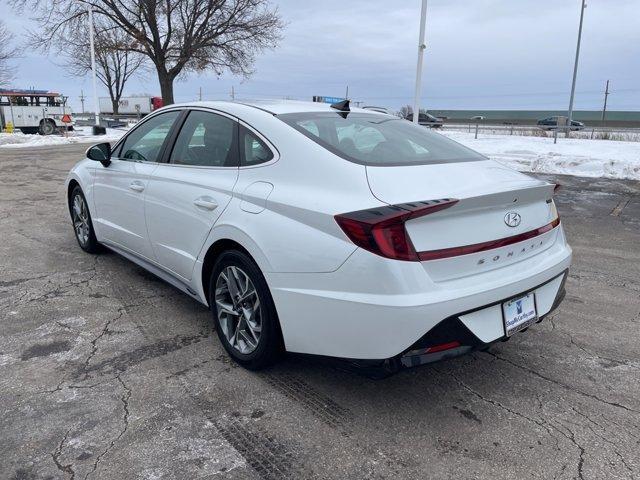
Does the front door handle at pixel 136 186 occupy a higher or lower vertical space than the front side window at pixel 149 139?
lower

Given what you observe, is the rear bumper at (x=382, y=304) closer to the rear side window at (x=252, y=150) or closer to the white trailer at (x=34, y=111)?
the rear side window at (x=252, y=150)

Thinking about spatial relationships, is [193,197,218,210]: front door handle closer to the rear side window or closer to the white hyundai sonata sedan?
the white hyundai sonata sedan

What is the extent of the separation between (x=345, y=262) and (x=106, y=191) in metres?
3.12

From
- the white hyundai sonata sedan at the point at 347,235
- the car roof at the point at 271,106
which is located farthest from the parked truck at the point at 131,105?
the white hyundai sonata sedan at the point at 347,235

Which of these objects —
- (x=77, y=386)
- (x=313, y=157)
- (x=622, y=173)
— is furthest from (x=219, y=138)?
(x=622, y=173)

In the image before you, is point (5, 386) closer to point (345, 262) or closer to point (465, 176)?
point (345, 262)

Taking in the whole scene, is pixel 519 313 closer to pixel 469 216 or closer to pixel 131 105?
pixel 469 216

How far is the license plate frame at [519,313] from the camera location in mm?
2654

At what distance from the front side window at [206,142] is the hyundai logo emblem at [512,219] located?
1640mm

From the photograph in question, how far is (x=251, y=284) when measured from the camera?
300 cm

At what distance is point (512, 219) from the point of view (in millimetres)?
2742

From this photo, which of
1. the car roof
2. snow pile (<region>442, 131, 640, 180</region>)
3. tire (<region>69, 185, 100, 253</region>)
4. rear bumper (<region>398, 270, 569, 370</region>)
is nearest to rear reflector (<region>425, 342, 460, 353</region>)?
rear bumper (<region>398, 270, 569, 370</region>)

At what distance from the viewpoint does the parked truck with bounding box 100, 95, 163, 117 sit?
52.2 metres

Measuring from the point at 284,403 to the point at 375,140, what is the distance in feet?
5.53
